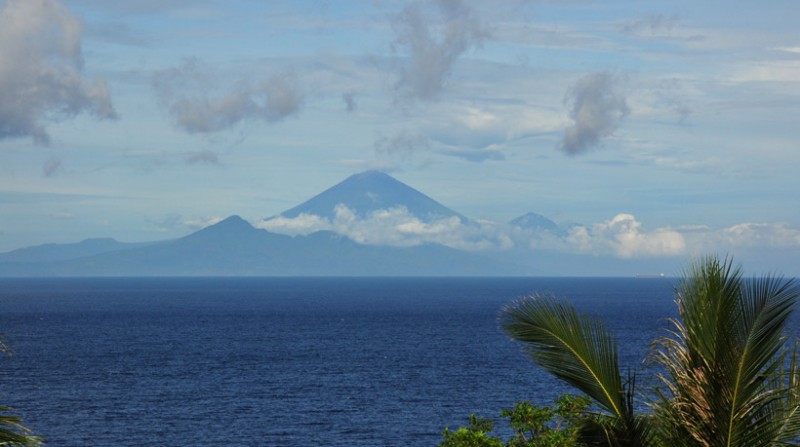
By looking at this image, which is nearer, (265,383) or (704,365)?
(704,365)

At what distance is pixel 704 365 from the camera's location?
11.9 m

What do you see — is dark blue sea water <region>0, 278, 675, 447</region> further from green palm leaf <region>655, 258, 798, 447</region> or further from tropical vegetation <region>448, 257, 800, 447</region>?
green palm leaf <region>655, 258, 798, 447</region>

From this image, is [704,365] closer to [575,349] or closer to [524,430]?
[575,349]

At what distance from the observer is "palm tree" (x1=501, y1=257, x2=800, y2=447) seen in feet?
38.1

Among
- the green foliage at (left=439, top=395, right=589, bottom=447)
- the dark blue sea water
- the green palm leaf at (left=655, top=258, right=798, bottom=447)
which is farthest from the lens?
the dark blue sea water

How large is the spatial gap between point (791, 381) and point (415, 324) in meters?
171

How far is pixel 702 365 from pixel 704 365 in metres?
0.05

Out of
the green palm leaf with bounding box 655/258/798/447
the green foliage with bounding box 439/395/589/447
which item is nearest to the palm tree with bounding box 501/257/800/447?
the green palm leaf with bounding box 655/258/798/447

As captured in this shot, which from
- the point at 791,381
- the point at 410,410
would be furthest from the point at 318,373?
the point at 791,381

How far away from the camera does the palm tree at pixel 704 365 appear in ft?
38.1

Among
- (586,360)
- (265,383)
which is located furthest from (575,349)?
(265,383)

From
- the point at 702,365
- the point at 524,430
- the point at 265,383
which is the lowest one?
the point at 265,383

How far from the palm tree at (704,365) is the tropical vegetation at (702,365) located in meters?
0.01

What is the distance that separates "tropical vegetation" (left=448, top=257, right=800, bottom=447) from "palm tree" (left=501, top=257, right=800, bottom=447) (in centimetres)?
1
